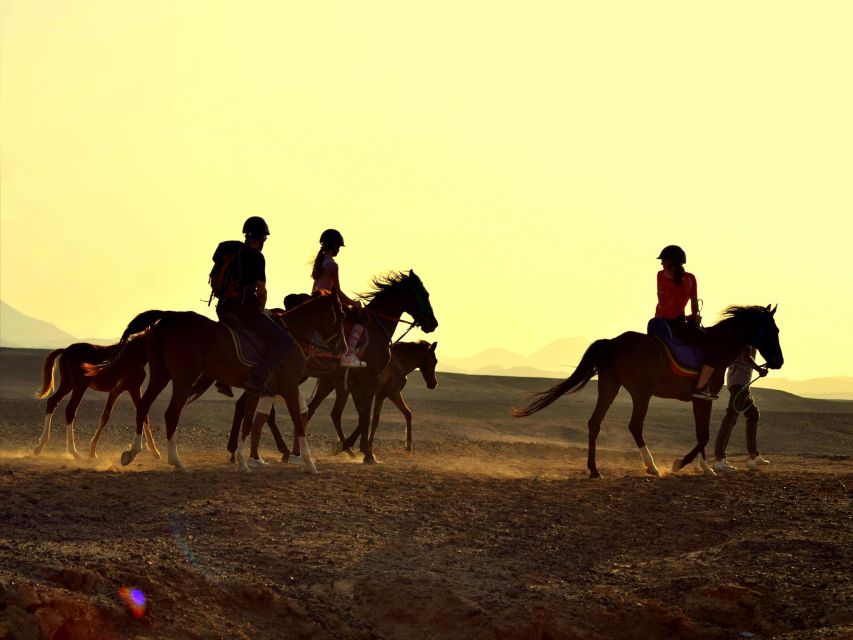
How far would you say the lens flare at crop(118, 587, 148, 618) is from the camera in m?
8.06

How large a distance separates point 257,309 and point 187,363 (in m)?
1.13

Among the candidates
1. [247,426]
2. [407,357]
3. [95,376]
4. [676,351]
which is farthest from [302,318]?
[407,357]

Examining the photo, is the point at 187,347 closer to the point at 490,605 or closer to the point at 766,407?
the point at 490,605

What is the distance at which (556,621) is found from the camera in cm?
877

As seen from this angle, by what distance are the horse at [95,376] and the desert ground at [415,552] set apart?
1.66ft

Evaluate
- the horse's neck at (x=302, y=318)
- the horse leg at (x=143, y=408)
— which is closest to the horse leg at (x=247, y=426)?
the horse's neck at (x=302, y=318)

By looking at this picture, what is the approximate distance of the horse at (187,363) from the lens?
46.2ft

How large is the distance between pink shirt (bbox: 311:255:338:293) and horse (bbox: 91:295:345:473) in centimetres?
164

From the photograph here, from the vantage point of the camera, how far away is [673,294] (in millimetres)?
15859

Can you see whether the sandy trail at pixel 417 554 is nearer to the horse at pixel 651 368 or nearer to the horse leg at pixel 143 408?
the horse leg at pixel 143 408

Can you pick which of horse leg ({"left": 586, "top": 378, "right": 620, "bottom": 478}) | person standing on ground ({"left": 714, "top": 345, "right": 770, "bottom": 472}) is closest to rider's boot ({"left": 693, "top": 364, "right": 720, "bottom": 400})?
person standing on ground ({"left": 714, "top": 345, "right": 770, "bottom": 472})

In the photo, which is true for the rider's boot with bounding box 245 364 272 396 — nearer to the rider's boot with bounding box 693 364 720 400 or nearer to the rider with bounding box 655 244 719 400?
the rider with bounding box 655 244 719 400

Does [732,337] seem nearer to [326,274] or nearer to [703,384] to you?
[703,384]

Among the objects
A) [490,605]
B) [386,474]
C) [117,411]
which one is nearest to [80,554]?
[490,605]
